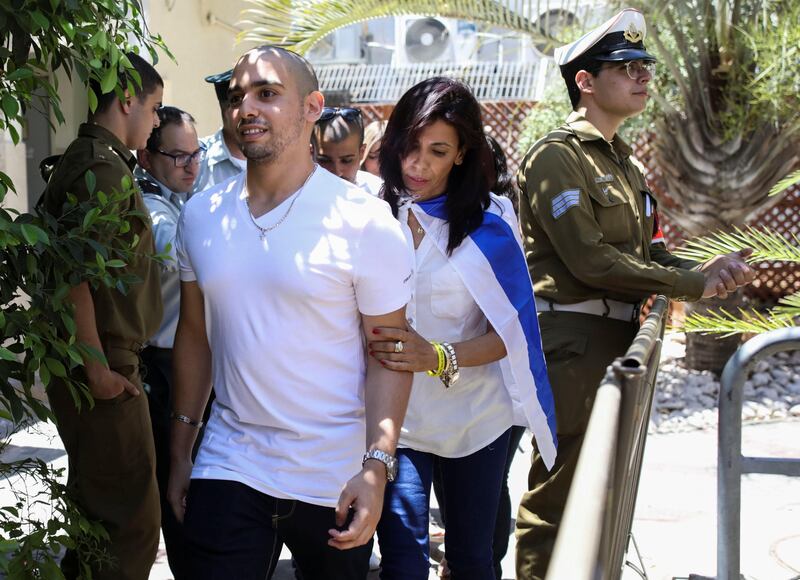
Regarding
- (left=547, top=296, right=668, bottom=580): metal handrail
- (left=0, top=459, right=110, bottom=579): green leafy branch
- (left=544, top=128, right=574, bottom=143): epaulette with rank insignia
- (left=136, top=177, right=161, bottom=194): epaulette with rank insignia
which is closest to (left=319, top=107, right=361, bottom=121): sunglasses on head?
(left=136, top=177, right=161, bottom=194): epaulette with rank insignia

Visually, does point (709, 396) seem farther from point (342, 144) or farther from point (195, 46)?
point (195, 46)

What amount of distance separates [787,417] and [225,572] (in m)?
6.30

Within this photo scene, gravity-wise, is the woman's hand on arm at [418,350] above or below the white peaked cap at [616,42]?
below

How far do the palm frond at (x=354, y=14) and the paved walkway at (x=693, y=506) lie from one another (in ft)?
11.4

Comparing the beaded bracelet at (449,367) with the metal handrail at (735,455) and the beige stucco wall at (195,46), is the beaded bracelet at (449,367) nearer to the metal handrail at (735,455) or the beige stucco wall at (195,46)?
the metal handrail at (735,455)

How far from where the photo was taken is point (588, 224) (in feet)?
12.3

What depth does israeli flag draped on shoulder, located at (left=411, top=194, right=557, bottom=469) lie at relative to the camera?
3.27 m

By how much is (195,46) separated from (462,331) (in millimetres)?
8306

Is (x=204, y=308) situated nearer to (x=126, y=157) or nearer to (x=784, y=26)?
(x=126, y=157)

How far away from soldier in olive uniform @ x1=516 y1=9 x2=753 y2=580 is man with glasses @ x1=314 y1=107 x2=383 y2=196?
94 centimetres

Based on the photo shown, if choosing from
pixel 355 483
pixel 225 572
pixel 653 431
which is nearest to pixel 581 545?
pixel 355 483

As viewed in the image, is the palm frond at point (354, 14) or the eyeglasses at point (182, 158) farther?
the palm frond at point (354, 14)

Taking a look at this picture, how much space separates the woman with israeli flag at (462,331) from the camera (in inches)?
129

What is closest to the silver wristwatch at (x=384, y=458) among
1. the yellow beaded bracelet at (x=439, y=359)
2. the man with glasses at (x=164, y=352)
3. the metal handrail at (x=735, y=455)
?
the yellow beaded bracelet at (x=439, y=359)
